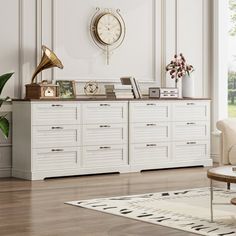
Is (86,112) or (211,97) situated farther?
(211,97)

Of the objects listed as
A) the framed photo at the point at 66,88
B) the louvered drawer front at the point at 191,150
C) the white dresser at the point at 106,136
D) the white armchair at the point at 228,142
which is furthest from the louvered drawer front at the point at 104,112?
the white armchair at the point at 228,142

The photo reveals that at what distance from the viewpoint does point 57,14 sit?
23.4ft

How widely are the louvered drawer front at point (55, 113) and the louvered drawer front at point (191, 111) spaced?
1327mm

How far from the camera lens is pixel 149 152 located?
290 inches

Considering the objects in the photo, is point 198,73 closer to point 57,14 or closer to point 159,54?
point 159,54

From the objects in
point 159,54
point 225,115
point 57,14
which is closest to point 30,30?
point 57,14

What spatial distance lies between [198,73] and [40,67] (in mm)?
2371

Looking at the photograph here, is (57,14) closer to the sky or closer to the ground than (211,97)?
closer to the sky

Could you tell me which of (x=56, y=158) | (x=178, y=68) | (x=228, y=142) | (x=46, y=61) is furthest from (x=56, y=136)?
(x=178, y=68)

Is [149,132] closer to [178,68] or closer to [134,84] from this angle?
[134,84]

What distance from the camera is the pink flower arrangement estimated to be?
7.79 meters

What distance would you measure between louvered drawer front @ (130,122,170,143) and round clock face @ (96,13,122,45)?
1.04m

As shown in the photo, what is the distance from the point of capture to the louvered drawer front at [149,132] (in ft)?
23.8

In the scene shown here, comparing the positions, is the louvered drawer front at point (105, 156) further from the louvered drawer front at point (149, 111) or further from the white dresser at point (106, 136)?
the louvered drawer front at point (149, 111)
